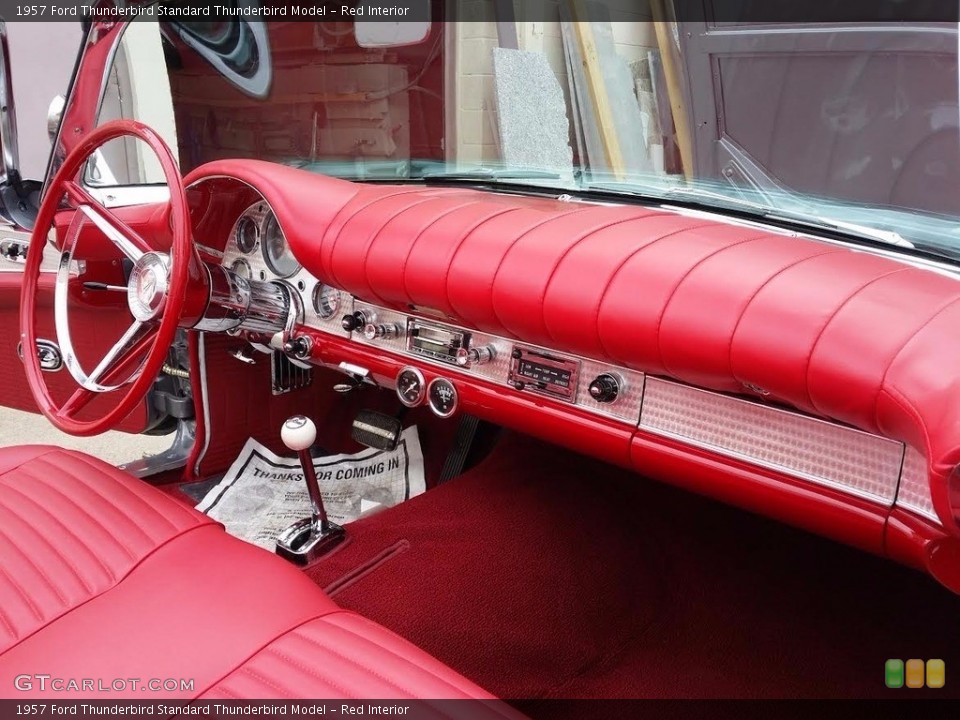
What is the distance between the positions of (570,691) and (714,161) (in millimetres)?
1062

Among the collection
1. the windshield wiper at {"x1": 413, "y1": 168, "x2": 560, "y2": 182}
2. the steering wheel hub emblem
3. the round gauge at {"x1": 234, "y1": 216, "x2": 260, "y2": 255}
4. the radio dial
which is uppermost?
the windshield wiper at {"x1": 413, "y1": 168, "x2": 560, "y2": 182}

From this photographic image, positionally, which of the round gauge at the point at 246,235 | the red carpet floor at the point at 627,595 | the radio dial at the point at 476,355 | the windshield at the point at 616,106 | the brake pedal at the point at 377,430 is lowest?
the red carpet floor at the point at 627,595

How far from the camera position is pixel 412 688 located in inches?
33.9

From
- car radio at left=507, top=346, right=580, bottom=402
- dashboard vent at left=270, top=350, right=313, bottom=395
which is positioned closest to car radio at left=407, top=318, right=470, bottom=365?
car radio at left=507, top=346, right=580, bottom=402

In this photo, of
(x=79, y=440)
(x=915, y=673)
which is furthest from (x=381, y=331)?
(x=79, y=440)

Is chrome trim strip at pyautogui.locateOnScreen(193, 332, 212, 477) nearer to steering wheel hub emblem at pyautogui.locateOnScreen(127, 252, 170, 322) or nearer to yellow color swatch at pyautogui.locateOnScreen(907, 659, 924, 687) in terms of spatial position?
steering wheel hub emblem at pyautogui.locateOnScreen(127, 252, 170, 322)

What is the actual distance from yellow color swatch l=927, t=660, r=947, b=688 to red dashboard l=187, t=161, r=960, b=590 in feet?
2.36

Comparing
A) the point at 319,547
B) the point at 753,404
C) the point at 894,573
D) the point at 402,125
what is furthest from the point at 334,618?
the point at 402,125

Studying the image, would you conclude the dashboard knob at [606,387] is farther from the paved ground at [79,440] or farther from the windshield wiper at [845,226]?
the paved ground at [79,440]

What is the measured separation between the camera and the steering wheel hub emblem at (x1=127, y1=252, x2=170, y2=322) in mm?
1355

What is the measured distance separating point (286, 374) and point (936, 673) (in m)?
1.63

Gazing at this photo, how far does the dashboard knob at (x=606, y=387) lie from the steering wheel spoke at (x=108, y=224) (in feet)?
2.84

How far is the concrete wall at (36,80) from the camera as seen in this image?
2.02 m

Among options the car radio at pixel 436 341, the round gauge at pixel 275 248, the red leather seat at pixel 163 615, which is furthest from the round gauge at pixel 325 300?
the red leather seat at pixel 163 615
